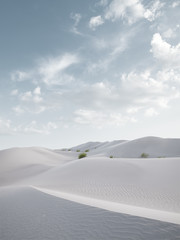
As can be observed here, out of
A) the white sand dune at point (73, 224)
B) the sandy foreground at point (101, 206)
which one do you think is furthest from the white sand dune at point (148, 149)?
the white sand dune at point (73, 224)

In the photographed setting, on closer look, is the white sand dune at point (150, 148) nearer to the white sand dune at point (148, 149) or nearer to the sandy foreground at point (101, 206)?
the white sand dune at point (148, 149)

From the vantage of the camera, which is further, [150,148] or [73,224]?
[150,148]

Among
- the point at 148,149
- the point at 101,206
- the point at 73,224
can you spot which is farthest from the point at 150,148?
the point at 73,224

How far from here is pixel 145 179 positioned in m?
8.06

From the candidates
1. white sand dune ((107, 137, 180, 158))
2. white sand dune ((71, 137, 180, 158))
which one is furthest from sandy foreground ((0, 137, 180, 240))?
white sand dune ((107, 137, 180, 158))

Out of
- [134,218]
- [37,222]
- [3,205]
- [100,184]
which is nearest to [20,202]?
[3,205]

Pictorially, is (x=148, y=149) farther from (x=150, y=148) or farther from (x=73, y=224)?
(x=73, y=224)

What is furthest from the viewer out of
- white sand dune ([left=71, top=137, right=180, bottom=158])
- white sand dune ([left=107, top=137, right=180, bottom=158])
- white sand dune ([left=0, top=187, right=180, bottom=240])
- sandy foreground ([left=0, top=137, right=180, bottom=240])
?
white sand dune ([left=107, top=137, right=180, bottom=158])

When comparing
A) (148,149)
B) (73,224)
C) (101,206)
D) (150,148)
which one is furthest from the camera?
(150,148)

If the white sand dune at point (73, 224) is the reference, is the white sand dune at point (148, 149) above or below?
above

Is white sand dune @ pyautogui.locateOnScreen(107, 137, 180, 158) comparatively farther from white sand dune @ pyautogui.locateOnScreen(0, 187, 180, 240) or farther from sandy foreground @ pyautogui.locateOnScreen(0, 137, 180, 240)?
white sand dune @ pyautogui.locateOnScreen(0, 187, 180, 240)

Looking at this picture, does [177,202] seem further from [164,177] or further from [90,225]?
[90,225]

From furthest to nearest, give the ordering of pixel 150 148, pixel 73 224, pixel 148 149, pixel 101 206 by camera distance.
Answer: pixel 150 148
pixel 148 149
pixel 101 206
pixel 73 224

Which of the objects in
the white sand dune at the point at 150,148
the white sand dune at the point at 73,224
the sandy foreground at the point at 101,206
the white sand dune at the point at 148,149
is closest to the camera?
the white sand dune at the point at 73,224
